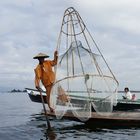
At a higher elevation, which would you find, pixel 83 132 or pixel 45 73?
pixel 45 73

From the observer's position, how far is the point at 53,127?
12633mm

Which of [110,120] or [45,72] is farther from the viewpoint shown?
[45,72]

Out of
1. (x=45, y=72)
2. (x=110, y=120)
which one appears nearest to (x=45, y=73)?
(x=45, y=72)

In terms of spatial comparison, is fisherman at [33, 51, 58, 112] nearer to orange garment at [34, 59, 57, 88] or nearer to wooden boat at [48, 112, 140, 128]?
orange garment at [34, 59, 57, 88]

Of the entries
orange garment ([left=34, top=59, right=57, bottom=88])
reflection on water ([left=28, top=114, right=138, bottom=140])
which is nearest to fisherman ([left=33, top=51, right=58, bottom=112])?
orange garment ([left=34, top=59, right=57, bottom=88])

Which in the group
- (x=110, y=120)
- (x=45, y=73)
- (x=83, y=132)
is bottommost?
(x=83, y=132)

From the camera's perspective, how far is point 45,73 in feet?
38.9

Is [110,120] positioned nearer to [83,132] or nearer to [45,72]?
[83,132]

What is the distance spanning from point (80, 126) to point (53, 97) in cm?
217

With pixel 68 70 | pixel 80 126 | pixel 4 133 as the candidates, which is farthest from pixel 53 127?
pixel 68 70

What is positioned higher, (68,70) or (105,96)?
→ (68,70)

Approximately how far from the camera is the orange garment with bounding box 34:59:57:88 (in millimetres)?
11725

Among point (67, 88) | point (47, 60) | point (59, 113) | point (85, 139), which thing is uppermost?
point (47, 60)

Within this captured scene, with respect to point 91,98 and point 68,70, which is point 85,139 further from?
point 68,70
